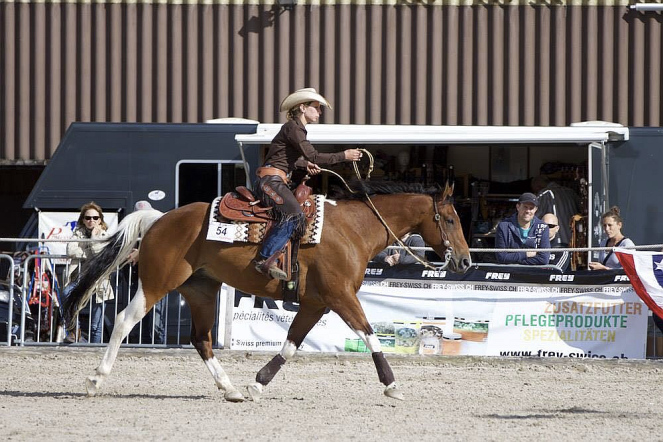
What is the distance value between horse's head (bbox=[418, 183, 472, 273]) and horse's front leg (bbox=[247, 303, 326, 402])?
44.0 inches

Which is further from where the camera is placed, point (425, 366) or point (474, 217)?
point (474, 217)

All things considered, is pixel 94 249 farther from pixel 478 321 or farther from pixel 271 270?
pixel 478 321

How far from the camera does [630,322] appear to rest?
443 inches

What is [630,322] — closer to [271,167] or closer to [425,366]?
[425,366]

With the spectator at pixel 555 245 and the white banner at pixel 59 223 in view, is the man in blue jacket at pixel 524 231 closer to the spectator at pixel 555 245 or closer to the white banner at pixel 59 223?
the spectator at pixel 555 245

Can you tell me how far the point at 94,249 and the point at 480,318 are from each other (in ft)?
13.6

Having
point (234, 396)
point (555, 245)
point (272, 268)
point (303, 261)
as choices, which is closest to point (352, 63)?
point (555, 245)

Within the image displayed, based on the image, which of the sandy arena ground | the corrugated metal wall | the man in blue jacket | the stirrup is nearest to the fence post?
the sandy arena ground

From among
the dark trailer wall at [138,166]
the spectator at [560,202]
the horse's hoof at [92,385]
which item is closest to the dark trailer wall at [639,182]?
the spectator at [560,202]

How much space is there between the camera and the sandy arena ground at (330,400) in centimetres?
714

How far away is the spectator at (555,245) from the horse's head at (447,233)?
2.98 meters

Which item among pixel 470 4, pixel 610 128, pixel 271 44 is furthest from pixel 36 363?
pixel 470 4

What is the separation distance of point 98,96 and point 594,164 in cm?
907

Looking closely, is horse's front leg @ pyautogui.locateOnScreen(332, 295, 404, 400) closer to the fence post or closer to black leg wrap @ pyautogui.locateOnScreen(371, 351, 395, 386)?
black leg wrap @ pyautogui.locateOnScreen(371, 351, 395, 386)
